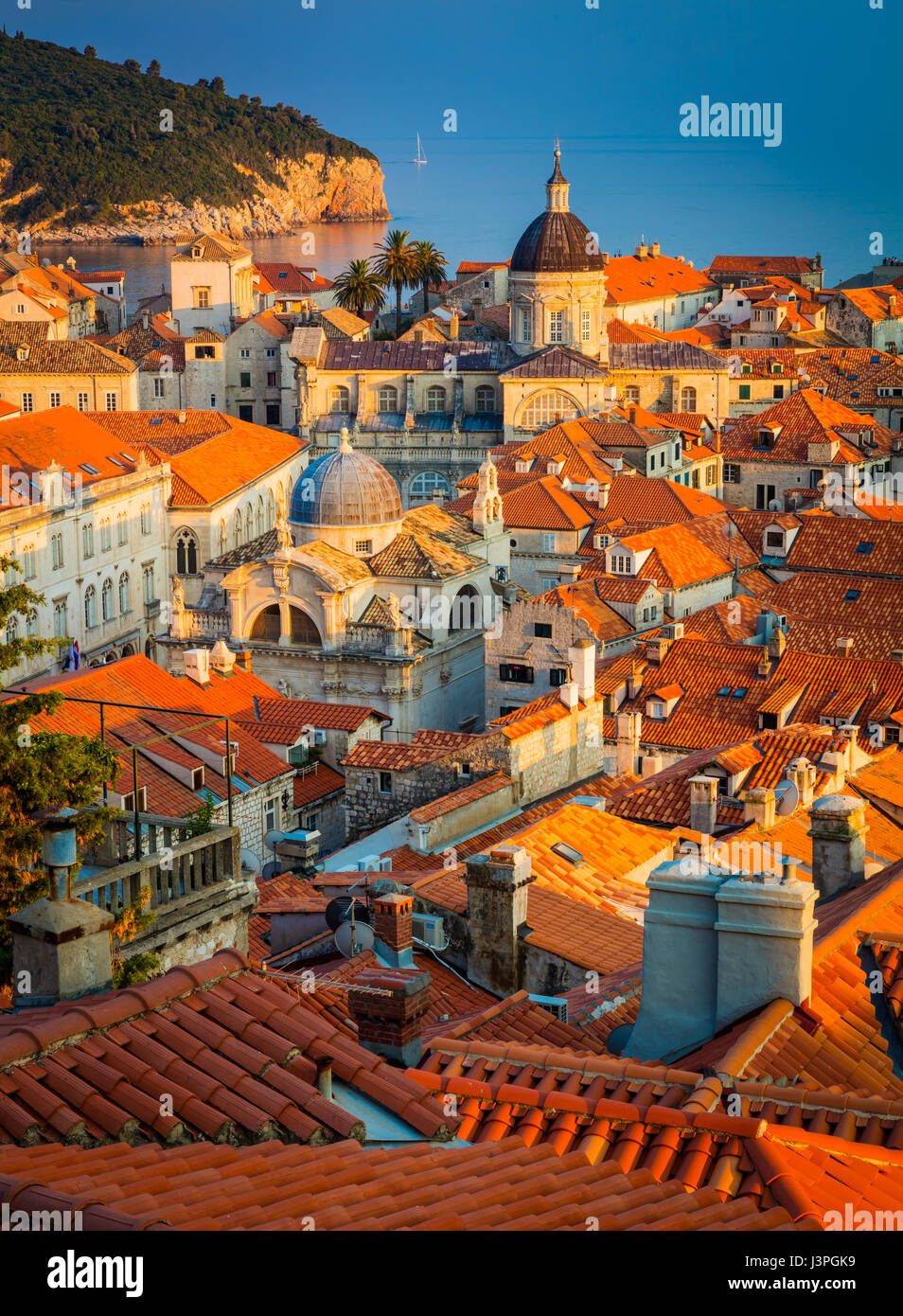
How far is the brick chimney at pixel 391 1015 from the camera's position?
1256 cm

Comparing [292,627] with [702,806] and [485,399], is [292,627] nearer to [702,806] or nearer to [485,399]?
[702,806]

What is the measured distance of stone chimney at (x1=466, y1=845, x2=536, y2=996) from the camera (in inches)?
813

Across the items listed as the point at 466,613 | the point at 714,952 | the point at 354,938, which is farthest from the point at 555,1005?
the point at 466,613

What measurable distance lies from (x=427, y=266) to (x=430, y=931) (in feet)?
344

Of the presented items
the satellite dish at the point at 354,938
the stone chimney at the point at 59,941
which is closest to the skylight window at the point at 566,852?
the satellite dish at the point at 354,938

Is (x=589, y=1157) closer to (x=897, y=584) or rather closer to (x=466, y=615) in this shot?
(x=466, y=615)

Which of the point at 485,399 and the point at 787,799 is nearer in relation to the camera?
the point at 787,799

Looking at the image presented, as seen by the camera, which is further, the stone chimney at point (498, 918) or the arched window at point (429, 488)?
the arched window at point (429, 488)

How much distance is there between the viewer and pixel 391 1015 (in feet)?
41.4

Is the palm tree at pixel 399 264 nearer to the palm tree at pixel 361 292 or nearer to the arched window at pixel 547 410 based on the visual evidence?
the palm tree at pixel 361 292

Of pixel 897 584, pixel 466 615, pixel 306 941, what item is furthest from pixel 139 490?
pixel 306 941

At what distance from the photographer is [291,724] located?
135 feet

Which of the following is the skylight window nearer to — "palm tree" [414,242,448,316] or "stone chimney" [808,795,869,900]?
"stone chimney" [808,795,869,900]

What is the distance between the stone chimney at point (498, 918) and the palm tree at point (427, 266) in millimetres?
102300
